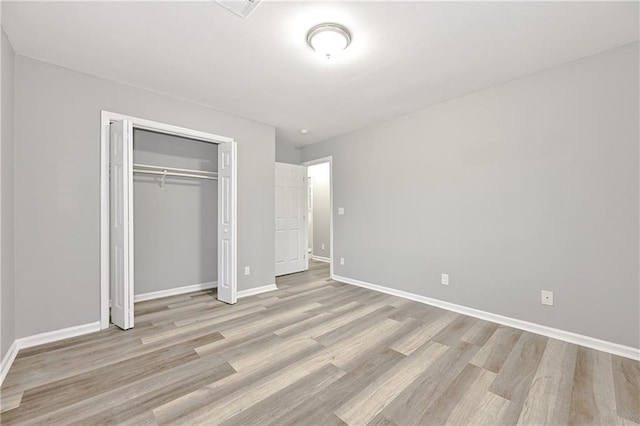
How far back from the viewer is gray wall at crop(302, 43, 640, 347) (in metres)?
2.28

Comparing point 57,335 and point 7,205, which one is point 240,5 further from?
point 57,335

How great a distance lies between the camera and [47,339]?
8.07 ft

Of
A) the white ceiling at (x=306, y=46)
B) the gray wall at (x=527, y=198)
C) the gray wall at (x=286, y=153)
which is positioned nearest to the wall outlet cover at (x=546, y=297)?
the gray wall at (x=527, y=198)

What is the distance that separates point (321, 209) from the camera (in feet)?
22.9

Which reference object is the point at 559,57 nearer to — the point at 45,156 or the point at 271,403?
the point at 271,403

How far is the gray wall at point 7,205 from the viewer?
203cm

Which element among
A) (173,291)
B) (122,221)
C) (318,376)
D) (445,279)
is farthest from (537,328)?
(173,291)

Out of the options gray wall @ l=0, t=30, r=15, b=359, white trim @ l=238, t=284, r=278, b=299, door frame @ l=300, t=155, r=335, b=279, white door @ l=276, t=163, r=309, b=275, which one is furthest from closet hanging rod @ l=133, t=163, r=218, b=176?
door frame @ l=300, t=155, r=335, b=279

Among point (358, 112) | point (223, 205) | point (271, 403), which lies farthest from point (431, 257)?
point (223, 205)

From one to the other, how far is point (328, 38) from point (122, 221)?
2.63m

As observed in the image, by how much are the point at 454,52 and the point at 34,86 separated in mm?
3794

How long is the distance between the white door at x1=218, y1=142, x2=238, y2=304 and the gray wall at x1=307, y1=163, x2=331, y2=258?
345cm

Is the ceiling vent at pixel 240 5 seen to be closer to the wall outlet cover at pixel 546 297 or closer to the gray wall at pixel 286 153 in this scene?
the gray wall at pixel 286 153

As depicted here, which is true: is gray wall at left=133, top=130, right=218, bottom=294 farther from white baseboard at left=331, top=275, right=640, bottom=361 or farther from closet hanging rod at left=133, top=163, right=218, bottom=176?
white baseboard at left=331, top=275, right=640, bottom=361
